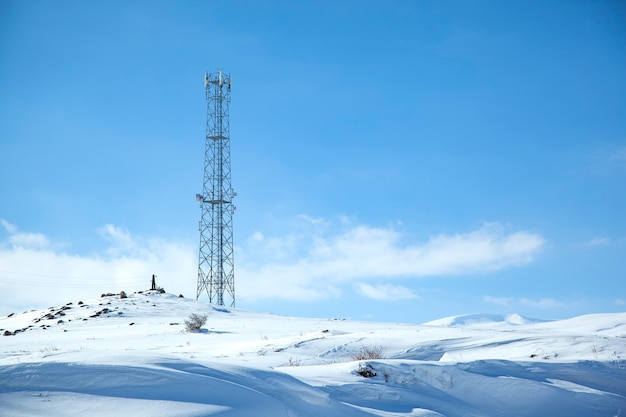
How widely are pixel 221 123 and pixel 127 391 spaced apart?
26.5 metres

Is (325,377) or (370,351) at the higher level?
(370,351)

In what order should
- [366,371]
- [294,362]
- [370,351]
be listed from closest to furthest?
1. [366,371]
2. [294,362]
3. [370,351]

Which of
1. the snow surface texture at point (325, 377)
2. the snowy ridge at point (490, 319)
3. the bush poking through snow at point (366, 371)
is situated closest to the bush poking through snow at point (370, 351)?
the snow surface texture at point (325, 377)

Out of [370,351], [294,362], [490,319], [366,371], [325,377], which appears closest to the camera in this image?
[325,377]

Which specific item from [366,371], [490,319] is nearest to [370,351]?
[366,371]

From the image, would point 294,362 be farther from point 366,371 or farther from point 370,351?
point 366,371

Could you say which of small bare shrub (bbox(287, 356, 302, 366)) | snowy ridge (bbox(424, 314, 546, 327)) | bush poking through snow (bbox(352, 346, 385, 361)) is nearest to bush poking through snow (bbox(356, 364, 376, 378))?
small bare shrub (bbox(287, 356, 302, 366))

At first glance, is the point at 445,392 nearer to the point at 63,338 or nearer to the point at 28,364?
the point at 28,364

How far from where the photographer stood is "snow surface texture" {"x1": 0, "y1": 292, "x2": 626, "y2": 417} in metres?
5.73

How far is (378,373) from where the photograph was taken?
318 inches

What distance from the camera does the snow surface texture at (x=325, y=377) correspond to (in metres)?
5.73

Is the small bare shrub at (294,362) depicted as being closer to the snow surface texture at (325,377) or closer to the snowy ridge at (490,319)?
the snow surface texture at (325,377)

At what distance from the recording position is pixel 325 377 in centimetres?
771

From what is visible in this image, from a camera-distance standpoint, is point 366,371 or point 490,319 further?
point 490,319
